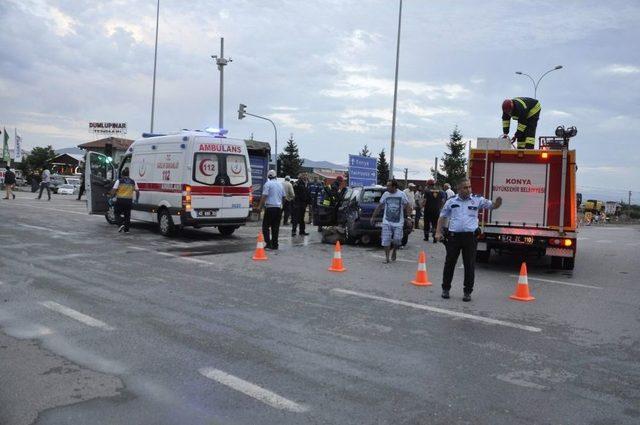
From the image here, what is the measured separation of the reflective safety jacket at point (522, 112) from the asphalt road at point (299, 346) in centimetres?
327

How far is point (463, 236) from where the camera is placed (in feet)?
27.1

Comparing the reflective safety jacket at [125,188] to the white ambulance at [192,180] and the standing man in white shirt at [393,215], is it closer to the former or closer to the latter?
the white ambulance at [192,180]

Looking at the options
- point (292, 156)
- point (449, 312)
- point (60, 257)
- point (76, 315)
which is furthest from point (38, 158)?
point (449, 312)

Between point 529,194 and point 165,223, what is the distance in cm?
866

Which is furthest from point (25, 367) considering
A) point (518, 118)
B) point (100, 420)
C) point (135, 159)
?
point (135, 159)

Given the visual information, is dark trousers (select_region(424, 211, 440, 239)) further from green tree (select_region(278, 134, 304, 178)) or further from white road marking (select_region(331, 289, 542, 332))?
green tree (select_region(278, 134, 304, 178))

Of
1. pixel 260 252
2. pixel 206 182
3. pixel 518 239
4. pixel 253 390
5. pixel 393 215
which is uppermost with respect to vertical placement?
pixel 206 182

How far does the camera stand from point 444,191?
684 inches

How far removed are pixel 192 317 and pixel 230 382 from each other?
2.18m

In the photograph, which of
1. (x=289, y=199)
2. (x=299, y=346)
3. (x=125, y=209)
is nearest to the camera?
(x=299, y=346)

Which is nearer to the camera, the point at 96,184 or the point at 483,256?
the point at 483,256

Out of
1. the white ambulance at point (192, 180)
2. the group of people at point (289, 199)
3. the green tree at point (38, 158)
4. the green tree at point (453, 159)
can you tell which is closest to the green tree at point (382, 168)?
the green tree at point (453, 159)

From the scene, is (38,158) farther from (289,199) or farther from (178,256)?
(178,256)

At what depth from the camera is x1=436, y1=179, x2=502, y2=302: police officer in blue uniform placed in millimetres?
8203
